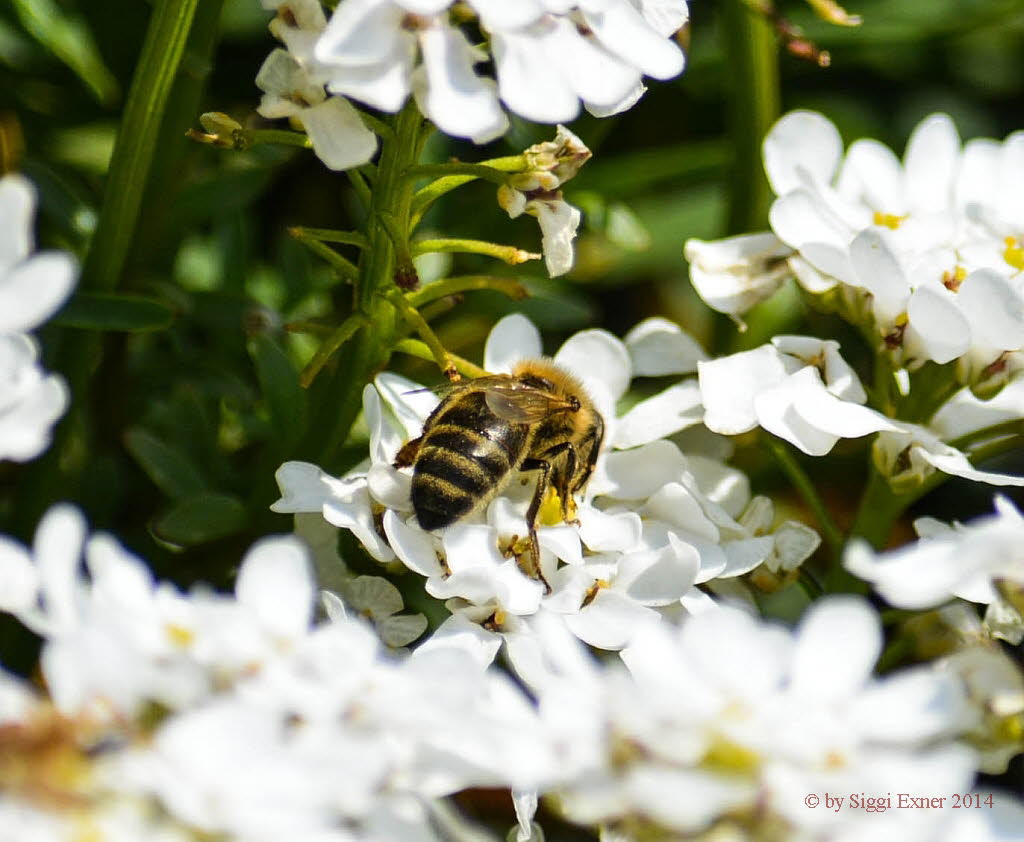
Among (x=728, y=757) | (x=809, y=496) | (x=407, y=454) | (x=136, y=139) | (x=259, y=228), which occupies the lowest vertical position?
(x=259, y=228)

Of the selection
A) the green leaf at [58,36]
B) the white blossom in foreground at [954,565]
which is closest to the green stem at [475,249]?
the white blossom in foreground at [954,565]

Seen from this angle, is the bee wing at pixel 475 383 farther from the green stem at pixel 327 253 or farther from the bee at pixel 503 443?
the green stem at pixel 327 253

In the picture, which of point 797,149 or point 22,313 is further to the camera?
point 797,149

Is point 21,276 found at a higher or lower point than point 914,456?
higher

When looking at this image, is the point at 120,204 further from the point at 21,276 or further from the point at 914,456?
the point at 914,456

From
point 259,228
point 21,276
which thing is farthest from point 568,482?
point 259,228

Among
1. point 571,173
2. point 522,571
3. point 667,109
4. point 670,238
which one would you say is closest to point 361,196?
point 571,173
